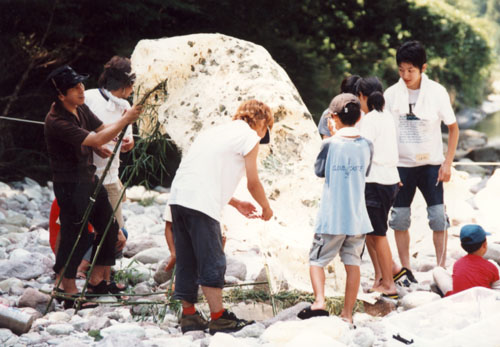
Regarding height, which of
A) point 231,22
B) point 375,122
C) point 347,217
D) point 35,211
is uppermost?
point 231,22

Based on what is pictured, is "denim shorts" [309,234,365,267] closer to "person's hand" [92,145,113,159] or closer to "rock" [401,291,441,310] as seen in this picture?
"rock" [401,291,441,310]

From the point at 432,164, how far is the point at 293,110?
1162 mm

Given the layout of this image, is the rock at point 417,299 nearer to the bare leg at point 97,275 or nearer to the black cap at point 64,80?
the bare leg at point 97,275

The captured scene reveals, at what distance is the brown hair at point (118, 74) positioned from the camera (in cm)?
500

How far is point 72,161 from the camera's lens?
4672mm

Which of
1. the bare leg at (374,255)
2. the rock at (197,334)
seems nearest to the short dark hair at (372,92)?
the bare leg at (374,255)

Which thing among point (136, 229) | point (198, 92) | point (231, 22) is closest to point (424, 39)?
point (231, 22)

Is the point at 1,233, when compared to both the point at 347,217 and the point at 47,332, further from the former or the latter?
the point at 347,217

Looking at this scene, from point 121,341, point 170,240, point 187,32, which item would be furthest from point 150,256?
point 187,32

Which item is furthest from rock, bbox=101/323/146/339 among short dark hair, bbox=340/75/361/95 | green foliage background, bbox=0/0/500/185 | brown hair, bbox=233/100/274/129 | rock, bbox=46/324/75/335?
green foliage background, bbox=0/0/500/185

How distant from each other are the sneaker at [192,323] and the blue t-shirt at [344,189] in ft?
2.98

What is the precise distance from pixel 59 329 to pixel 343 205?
1881 millimetres

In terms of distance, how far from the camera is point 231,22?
12219 mm

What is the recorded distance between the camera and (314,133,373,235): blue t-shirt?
424 cm
